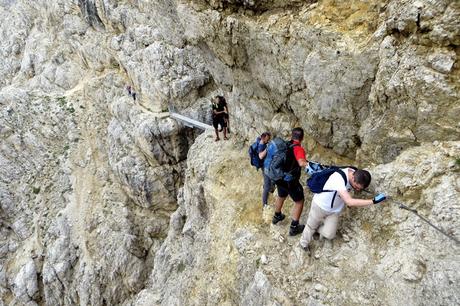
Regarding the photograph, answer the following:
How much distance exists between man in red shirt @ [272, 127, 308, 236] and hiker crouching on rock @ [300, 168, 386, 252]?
90 cm

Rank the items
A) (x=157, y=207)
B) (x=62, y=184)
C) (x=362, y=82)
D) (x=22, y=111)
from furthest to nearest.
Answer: (x=22, y=111), (x=62, y=184), (x=157, y=207), (x=362, y=82)

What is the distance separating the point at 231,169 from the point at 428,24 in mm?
8659

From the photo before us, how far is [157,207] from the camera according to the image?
2766cm

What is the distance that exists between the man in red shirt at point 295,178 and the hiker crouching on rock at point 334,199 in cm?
90

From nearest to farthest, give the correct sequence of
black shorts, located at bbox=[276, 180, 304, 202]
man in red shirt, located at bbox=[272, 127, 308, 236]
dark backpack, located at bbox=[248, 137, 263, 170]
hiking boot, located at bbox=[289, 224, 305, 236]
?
man in red shirt, located at bbox=[272, 127, 308, 236]
black shorts, located at bbox=[276, 180, 304, 202]
hiking boot, located at bbox=[289, 224, 305, 236]
dark backpack, located at bbox=[248, 137, 263, 170]

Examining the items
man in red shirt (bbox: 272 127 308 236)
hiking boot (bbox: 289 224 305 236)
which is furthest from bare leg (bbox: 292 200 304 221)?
hiking boot (bbox: 289 224 305 236)

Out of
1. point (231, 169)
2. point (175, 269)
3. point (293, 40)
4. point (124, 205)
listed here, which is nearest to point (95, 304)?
point (124, 205)

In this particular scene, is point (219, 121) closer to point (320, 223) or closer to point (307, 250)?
Result: point (307, 250)

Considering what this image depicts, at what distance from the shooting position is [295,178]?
8961mm

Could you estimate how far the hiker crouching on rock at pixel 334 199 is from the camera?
273 inches

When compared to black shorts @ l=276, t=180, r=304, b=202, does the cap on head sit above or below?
above

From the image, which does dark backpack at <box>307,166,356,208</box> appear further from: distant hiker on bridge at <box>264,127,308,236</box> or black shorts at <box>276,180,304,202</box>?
black shorts at <box>276,180,304,202</box>

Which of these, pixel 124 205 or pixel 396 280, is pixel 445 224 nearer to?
pixel 396 280

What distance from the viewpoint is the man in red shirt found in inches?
344
